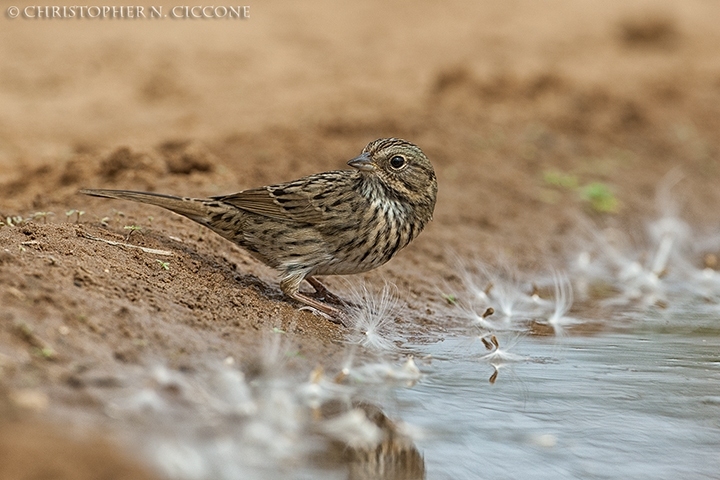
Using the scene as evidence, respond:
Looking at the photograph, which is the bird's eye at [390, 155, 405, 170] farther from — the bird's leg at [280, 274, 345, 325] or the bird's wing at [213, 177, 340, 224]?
the bird's leg at [280, 274, 345, 325]

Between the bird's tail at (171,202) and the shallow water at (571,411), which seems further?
the bird's tail at (171,202)

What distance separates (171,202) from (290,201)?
75cm

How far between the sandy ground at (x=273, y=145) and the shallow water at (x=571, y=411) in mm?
750

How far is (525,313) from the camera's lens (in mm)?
7000

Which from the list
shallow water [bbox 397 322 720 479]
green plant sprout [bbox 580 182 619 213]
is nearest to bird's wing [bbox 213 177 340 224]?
shallow water [bbox 397 322 720 479]

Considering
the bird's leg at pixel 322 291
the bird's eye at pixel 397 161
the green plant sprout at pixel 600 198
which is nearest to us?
the bird's eye at pixel 397 161

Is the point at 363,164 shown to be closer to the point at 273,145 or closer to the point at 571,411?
the point at 571,411

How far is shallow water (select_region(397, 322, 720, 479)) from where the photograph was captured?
426 cm

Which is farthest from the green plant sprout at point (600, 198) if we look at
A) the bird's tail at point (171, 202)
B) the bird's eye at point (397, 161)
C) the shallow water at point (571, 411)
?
the bird's tail at point (171, 202)

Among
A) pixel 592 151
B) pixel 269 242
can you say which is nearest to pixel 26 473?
pixel 269 242

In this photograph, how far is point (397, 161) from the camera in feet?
20.7

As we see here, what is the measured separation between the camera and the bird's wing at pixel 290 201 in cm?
608

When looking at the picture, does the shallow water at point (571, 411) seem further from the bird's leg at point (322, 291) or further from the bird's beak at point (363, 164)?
the bird's beak at point (363, 164)

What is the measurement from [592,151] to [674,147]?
4.23 ft
